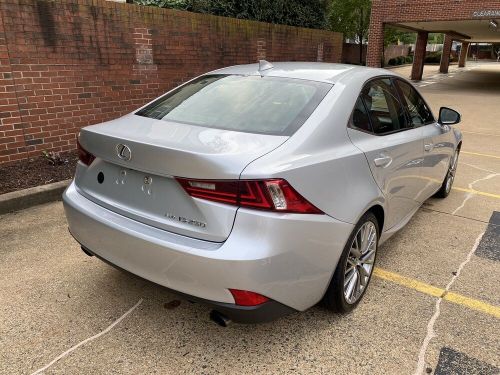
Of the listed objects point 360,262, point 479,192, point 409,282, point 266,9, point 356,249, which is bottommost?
point 479,192

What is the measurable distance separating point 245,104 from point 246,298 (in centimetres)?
131

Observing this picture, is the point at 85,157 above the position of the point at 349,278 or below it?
above

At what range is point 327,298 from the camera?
2.63 m

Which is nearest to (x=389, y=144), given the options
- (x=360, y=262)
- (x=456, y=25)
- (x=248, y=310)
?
(x=360, y=262)

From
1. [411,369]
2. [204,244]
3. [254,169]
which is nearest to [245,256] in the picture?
[204,244]

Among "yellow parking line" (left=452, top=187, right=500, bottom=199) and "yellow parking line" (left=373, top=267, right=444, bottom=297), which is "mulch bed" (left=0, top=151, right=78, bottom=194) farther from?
"yellow parking line" (left=452, top=187, right=500, bottom=199)

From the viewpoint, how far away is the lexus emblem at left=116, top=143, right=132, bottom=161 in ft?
7.68

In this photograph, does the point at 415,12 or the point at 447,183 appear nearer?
the point at 447,183

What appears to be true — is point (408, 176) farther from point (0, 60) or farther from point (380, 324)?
point (0, 60)

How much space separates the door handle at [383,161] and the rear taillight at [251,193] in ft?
3.03

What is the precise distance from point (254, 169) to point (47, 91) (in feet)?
15.0

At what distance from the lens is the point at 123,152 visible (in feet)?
7.77

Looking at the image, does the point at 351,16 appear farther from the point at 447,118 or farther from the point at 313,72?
the point at 313,72

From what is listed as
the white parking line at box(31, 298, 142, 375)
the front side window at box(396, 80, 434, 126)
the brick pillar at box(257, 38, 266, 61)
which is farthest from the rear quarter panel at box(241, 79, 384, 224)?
the brick pillar at box(257, 38, 266, 61)
